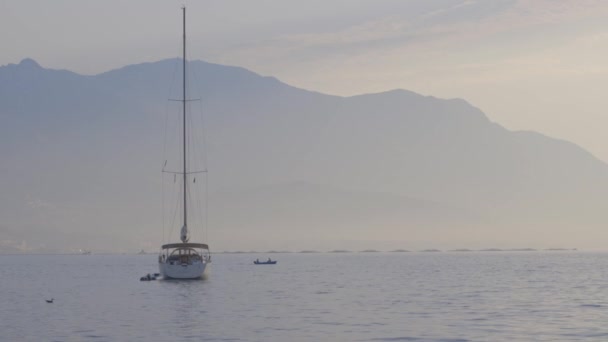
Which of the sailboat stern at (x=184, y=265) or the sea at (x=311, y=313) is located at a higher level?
the sailboat stern at (x=184, y=265)

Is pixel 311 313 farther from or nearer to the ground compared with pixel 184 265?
nearer to the ground

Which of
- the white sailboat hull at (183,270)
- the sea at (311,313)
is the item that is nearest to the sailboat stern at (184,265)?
the white sailboat hull at (183,270)

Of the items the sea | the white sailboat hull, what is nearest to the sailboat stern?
the white sailboat hull

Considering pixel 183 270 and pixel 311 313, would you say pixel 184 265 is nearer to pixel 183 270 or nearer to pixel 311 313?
pixel 183 270

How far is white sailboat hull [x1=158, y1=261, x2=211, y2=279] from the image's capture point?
124 m

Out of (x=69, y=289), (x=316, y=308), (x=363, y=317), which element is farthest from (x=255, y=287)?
(x=363, y=317)

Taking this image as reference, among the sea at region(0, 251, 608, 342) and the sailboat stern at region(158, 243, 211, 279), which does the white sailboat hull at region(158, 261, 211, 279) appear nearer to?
the sailboat stern at region(158, 243, 211, 279)

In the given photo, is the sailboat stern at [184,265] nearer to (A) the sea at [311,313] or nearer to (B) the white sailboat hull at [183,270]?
(B) the white sailboat hull at [183,270]

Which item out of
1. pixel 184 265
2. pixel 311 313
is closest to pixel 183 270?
pixel 184 265

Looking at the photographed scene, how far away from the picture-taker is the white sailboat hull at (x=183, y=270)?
124 meters

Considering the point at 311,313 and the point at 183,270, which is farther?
the point at 183,270

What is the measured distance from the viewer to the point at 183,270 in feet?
407

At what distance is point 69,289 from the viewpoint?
424ft

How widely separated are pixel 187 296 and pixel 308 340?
4253cm
